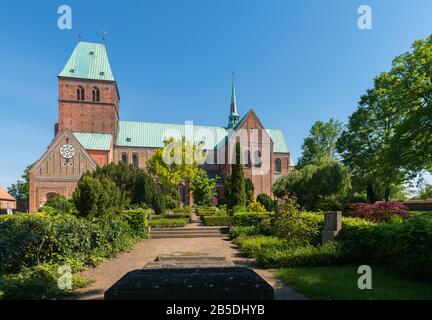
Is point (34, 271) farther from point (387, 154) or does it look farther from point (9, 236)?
point (387, 154)

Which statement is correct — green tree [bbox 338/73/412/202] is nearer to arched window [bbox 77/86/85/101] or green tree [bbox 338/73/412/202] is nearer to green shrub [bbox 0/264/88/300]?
green shrub [bbox 0/264/88/300]

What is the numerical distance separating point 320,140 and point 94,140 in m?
36.7

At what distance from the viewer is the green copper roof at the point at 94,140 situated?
46812 mm

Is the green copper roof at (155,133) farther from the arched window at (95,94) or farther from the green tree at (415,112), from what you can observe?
the green tree at (415,112)

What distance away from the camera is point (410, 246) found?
7.38 m

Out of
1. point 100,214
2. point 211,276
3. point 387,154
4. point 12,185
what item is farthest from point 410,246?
point 12,185

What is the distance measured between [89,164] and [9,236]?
116 feet

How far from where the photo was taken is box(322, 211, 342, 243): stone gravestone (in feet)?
35.2

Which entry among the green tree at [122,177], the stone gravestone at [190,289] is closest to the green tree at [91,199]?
the stone gravestone at [190,289]

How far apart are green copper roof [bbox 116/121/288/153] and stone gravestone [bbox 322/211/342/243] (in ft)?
147

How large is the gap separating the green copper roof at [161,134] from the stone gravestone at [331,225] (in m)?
44.7

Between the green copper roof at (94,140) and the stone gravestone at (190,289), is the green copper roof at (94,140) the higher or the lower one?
the higher one

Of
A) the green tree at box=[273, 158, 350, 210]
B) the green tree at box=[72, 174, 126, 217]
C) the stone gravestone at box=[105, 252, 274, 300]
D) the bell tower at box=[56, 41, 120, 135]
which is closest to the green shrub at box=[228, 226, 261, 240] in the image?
the green tree at box=[72, 174, 126, 217]

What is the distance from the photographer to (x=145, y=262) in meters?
10.6
